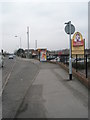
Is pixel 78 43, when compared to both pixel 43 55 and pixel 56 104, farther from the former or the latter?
pixel 43 55

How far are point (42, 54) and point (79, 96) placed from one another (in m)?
21.0

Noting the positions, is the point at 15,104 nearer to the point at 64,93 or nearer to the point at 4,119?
the point at 4,119

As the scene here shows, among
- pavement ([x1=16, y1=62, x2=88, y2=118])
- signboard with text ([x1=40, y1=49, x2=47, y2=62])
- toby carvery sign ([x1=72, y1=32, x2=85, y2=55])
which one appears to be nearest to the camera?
pavement ([x1=16, y1=62, x2=88, y2=118])

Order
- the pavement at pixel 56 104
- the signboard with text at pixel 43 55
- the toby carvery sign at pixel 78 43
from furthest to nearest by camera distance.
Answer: the signboard with text at pixel 43 55 → the toby carvery sign at pixel 78 43 → the pavement at pixel 56 104

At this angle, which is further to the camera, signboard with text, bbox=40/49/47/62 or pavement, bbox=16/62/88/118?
signboard with text, bbox=40/49/47/62

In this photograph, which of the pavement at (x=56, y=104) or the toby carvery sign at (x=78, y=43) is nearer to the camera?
the pavement at (x=56, y=104)

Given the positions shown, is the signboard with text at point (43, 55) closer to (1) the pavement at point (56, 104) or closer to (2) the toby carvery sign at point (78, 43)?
(2) the toby carvery sign at point (78, 43)

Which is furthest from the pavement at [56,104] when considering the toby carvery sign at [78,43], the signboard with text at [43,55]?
the signboard with text at [43,55]

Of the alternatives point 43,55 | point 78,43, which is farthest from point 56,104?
point 43,55

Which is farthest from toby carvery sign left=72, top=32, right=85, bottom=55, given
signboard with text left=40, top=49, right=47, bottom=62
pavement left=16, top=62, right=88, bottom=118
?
signboard with text left=40, top=49, right=47, bottom=62

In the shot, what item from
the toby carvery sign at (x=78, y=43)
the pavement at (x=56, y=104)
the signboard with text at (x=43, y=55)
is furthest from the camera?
the signboard with text at (x=43, y=55)

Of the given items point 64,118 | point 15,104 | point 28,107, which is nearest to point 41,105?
point 28,107

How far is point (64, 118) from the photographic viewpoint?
460cm

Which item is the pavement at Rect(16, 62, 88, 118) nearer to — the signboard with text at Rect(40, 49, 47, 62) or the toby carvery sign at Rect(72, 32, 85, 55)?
the toby carvery sign at Rect(72, 32, 85, 55)
